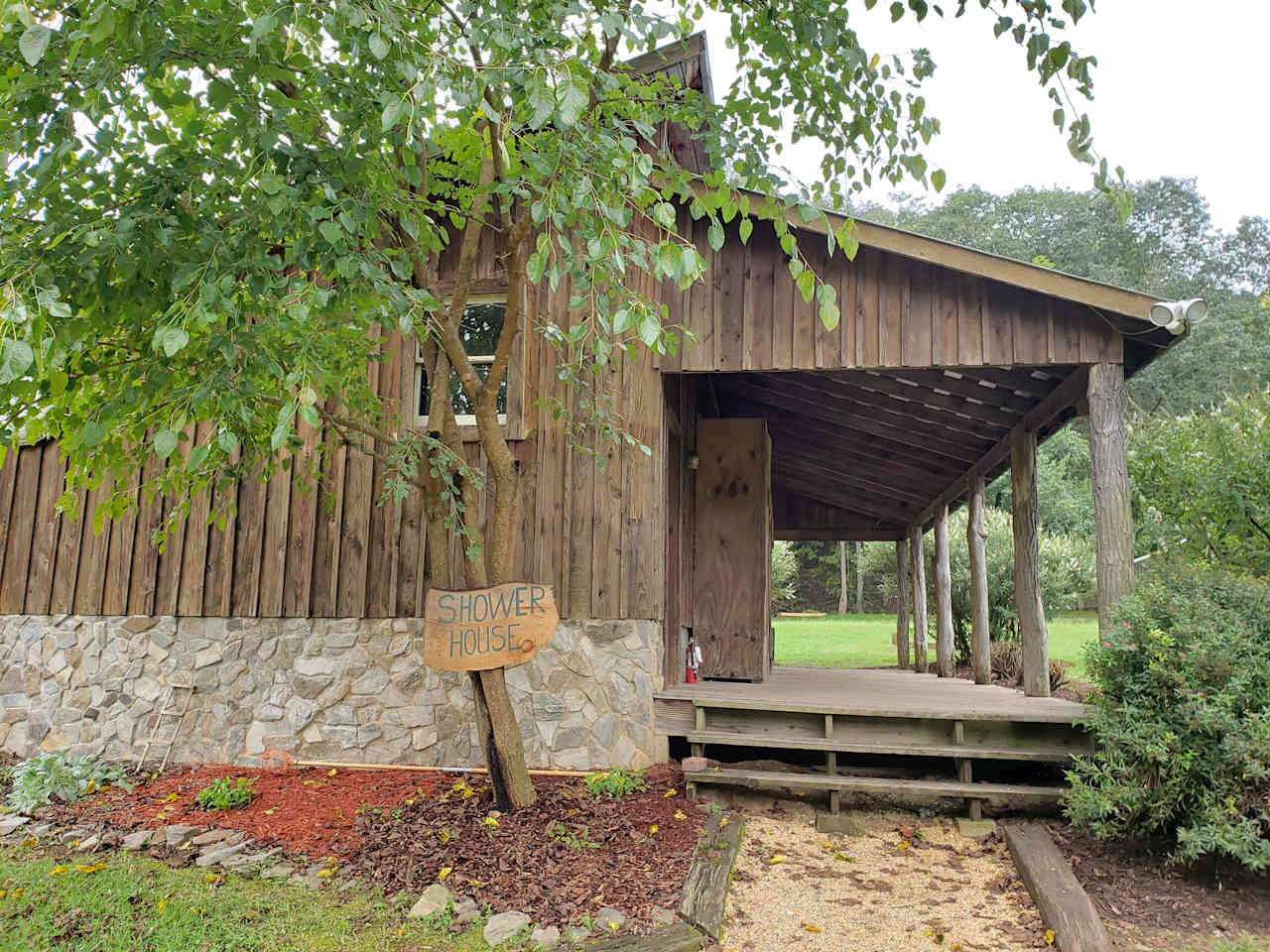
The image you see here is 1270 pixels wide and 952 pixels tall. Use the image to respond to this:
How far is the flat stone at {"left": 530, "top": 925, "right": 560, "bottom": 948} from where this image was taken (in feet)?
11.4

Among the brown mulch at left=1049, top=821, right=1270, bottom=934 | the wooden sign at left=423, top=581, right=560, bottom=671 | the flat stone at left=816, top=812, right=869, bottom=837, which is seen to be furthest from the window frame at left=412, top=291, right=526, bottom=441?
the brown mulch at left=1049, top=821, right=1270, bottom=934

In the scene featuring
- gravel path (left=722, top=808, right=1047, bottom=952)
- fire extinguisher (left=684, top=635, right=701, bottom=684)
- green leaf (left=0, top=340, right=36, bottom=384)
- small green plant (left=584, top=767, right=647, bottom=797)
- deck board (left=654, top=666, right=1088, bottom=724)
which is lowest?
gravel path (left=722, top=808, right=1047, bottom=952)

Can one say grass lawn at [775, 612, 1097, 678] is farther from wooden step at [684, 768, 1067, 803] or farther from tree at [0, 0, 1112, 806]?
tree at [0, 0, 1112, 806]

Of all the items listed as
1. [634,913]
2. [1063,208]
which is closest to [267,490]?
[634,913]

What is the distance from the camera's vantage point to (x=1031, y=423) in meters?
6.96

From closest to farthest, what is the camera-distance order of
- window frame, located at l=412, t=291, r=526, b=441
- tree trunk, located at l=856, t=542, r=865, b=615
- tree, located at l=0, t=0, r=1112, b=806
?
tree, located at l=0, t=0, r=1112, b=806, window frame, located at l=412, t=291, r=526, b=441, tree trunk, located at l=856, t=542, r=865, b=615

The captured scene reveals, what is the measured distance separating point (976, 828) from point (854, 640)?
609 inches

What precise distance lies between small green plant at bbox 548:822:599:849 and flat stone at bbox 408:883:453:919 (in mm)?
691

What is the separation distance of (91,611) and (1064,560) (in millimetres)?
12576

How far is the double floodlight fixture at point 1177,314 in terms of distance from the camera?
5004 mm

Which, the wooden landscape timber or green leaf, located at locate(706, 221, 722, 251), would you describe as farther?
the wooden landscape timber

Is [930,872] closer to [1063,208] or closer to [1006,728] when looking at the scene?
[1006,728]

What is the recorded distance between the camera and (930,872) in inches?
176

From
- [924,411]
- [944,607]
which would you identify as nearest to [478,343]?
[924,411]
